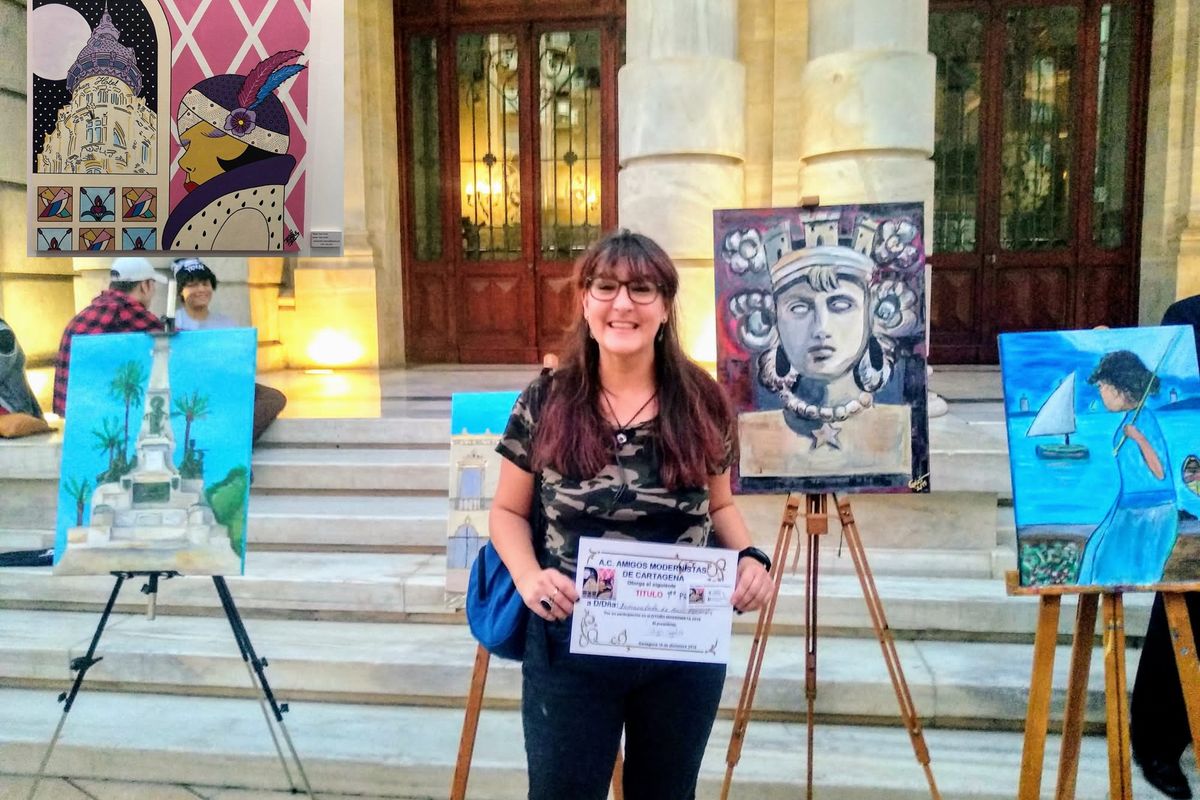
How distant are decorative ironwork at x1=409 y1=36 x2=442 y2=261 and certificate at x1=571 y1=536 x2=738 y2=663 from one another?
7112 millimetres

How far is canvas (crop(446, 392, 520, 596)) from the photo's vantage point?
113 inches

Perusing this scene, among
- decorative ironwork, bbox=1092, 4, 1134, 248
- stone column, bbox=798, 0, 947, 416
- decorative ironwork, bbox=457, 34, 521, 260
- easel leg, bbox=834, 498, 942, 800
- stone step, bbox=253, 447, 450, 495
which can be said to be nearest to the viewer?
easel leg, bbox=834, 498, 942, 800

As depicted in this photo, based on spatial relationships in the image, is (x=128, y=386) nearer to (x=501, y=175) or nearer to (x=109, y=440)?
(x=109, y=440)

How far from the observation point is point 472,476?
9.46 feet

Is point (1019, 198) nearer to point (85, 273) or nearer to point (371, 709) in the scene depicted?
point (371, 709)

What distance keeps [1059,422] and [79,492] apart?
2.83 m

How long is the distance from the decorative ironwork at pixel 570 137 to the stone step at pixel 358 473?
4.07 m

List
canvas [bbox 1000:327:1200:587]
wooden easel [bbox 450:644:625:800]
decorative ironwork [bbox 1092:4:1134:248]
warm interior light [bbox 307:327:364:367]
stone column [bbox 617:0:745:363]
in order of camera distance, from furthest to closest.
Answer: warm interior light [bbox 307:327:364:367]
decorative ironwork [bbox 1092:4:1134:248]
stone column [bbox 617:0:745:363]
wooden easel [bbox 450:644:625:800]
canvas [bbox 1000:327:1200:587]

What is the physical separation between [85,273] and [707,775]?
18.8ft

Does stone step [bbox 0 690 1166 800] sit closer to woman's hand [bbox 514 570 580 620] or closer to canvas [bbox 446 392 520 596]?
canvas [bbox 446 392 520 596]

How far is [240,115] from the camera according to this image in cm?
259

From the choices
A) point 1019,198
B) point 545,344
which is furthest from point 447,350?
point 1019,198

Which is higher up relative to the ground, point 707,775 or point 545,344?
point 545,344

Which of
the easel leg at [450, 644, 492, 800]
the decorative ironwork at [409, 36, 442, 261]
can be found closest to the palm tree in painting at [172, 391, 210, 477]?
the easel leg at [450, 644, 492, 800]
